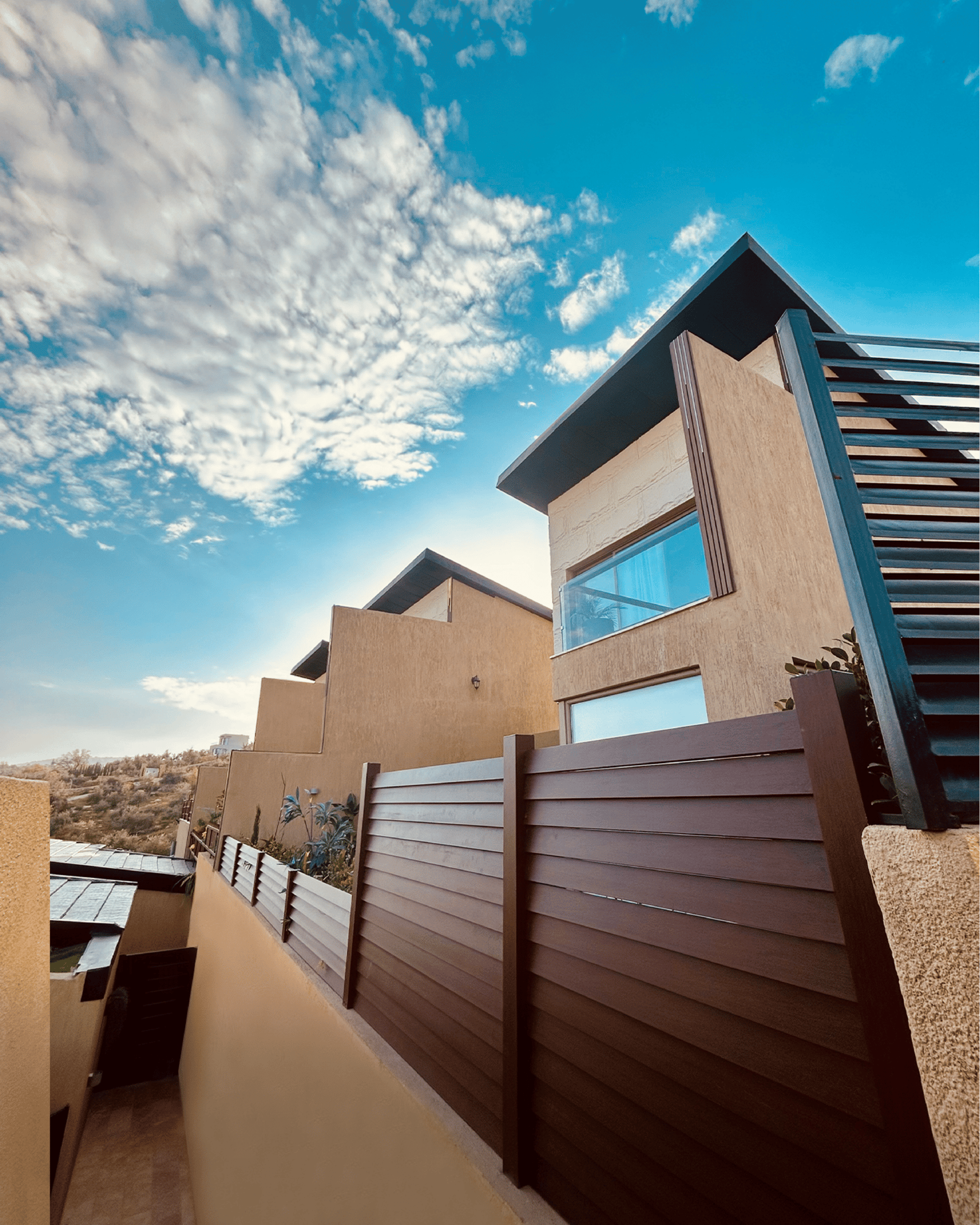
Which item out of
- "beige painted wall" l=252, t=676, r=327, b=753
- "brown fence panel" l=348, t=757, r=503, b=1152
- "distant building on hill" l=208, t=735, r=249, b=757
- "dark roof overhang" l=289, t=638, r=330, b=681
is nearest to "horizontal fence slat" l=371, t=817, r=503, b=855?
"brown fence panel" l=348, t=757, r=503, b=1152

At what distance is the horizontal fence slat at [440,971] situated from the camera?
189cm

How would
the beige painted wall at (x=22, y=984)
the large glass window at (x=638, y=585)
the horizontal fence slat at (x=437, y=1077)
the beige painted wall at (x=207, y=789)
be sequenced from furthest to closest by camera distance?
the beige painted wall at (x=207, y=789), the large glass window at (x=638, y=585), the horizontal fence slat at (x=437, y=1077), the beige painted wall at (x=22, y=984)

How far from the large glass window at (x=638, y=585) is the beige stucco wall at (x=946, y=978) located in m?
4.93

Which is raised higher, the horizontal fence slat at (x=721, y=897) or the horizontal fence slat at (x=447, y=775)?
the horizontal fence slat at (x=447, y=775)

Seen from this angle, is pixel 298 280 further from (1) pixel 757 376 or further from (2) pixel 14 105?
(1) pixel 757 376

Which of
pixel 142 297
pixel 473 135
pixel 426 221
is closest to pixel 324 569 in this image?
pixel 142 297

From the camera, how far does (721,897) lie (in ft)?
3.84

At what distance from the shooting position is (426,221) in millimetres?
7359

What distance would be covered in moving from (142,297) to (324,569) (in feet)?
26.6

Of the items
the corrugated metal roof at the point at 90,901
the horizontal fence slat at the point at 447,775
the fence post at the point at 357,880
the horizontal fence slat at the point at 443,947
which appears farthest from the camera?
the corrugated metal roof at the point at 90,901

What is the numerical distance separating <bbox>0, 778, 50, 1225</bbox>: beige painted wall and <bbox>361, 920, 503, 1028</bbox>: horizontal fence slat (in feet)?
4.60

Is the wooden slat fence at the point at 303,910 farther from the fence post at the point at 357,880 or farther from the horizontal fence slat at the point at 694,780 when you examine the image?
the horizontal fence slat at the point at 694,780

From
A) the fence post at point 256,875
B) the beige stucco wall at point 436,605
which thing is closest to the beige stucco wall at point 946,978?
the fence post at point 256,875

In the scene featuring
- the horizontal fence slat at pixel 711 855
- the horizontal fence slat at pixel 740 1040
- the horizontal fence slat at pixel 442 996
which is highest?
the horizontal fence slat at pixel 711 855
